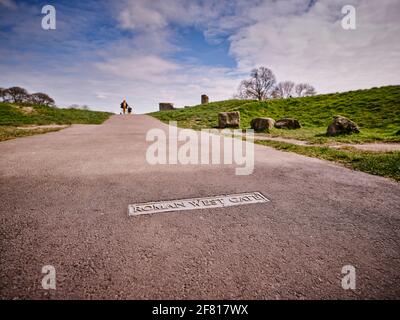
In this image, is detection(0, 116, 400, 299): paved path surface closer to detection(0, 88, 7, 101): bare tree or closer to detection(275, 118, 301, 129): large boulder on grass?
detection(275, 118, 301, 129): large boulder on grass

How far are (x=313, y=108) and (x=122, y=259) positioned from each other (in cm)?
2605

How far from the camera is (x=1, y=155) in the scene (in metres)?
6.33

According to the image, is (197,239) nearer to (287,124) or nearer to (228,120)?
(228,120)

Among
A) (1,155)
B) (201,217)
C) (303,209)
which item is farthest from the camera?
(1,155)

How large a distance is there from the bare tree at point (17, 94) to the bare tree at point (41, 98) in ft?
5.82

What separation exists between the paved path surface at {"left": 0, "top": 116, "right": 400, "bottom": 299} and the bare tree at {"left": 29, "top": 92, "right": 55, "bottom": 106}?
218ft

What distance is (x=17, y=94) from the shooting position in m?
52.7

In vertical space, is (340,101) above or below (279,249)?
above

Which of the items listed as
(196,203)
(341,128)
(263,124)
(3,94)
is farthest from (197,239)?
(3,94)

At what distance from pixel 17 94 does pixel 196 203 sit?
68.1 m

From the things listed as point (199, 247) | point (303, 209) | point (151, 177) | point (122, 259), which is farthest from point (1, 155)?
point (303, 209)

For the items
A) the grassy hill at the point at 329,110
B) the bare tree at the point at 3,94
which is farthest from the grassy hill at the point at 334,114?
the bare tree at the point at 3,94
